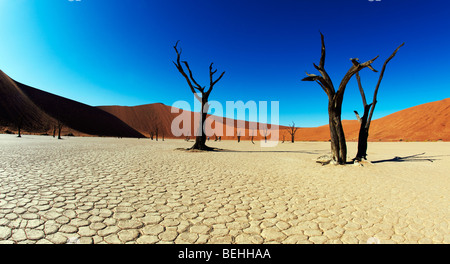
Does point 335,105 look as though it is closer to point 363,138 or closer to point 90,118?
point 363,138

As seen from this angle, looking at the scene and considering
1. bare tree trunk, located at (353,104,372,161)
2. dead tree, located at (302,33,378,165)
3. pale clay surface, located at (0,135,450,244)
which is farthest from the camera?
bare tree trunk, located at (353,104,372,161)

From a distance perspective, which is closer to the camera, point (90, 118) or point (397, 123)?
point (397, 123)

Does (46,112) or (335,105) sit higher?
(46,112)

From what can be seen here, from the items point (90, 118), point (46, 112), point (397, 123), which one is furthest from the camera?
point (90, 118)

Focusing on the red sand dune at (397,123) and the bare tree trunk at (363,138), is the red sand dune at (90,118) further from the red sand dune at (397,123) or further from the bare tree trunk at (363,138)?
the bare tree trunk at (363,138)

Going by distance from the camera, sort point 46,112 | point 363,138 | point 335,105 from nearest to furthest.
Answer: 1. point 335,105
2. point 363,138
3. point 46,112

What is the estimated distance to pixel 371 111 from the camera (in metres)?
11.0

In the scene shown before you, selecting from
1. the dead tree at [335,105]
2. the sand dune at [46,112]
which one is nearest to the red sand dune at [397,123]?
the sand dune at [46,112]

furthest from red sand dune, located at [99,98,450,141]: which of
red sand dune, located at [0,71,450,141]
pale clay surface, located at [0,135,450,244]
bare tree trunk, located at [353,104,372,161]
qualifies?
pale clay surface, located at [0,135,450,244]

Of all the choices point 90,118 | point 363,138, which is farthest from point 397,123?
point 90,118

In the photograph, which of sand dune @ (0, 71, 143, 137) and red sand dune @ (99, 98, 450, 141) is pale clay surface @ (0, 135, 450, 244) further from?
red sand dune @ (99, 98, 450, 141)

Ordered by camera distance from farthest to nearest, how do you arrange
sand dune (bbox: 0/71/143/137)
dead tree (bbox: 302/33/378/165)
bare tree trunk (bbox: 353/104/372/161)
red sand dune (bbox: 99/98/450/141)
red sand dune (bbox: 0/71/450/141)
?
red sand dune (bbox: 99/98/450/141) < sand dune (bbox: 0/71/143/137) < red sand dune (bbox: 0/71/450/141) < bare tree trunk (bbox: 353/104/372/161) < dead tree (bbox: 302/33/378/165)
